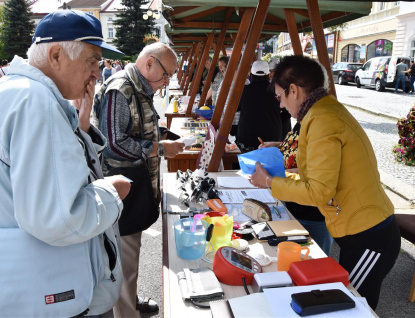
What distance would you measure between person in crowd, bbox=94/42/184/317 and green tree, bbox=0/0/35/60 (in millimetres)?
45482

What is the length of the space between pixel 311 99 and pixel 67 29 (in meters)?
1.21

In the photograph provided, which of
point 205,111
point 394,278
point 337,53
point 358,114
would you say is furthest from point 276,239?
point 337,53

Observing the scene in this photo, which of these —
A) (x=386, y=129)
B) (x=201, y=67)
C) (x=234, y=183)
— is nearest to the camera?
(x=234, y=183)

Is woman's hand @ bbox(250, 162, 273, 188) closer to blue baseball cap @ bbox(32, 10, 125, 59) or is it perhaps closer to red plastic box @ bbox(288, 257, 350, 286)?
red plastic box @ bbox(288, 257, 350, 286)

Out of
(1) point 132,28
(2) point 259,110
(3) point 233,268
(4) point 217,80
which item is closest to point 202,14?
(2) point 259,110

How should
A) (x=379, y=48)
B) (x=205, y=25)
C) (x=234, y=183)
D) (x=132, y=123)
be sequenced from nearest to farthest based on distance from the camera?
1. (x=132, y=123)
2. (x=234, y=183)
3. (x=205, y=25)
4. (x=379, y=48)

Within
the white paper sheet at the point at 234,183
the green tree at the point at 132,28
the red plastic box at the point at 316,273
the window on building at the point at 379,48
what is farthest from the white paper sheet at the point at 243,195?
the green tree at the point at 132,28

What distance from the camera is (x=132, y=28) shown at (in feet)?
159

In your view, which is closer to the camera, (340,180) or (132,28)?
(340,180)

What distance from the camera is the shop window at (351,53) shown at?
111 feet

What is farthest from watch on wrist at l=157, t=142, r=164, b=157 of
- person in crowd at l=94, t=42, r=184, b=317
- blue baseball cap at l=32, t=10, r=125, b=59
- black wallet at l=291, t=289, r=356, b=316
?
black wallet at l=291, t=289, r=356, b=316

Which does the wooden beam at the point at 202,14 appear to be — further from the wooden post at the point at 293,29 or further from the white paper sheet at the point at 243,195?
the white paper sheet at the point at 243,195

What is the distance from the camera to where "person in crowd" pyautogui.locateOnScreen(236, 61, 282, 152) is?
434cm

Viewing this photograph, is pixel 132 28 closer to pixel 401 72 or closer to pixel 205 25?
pixel 401 72
